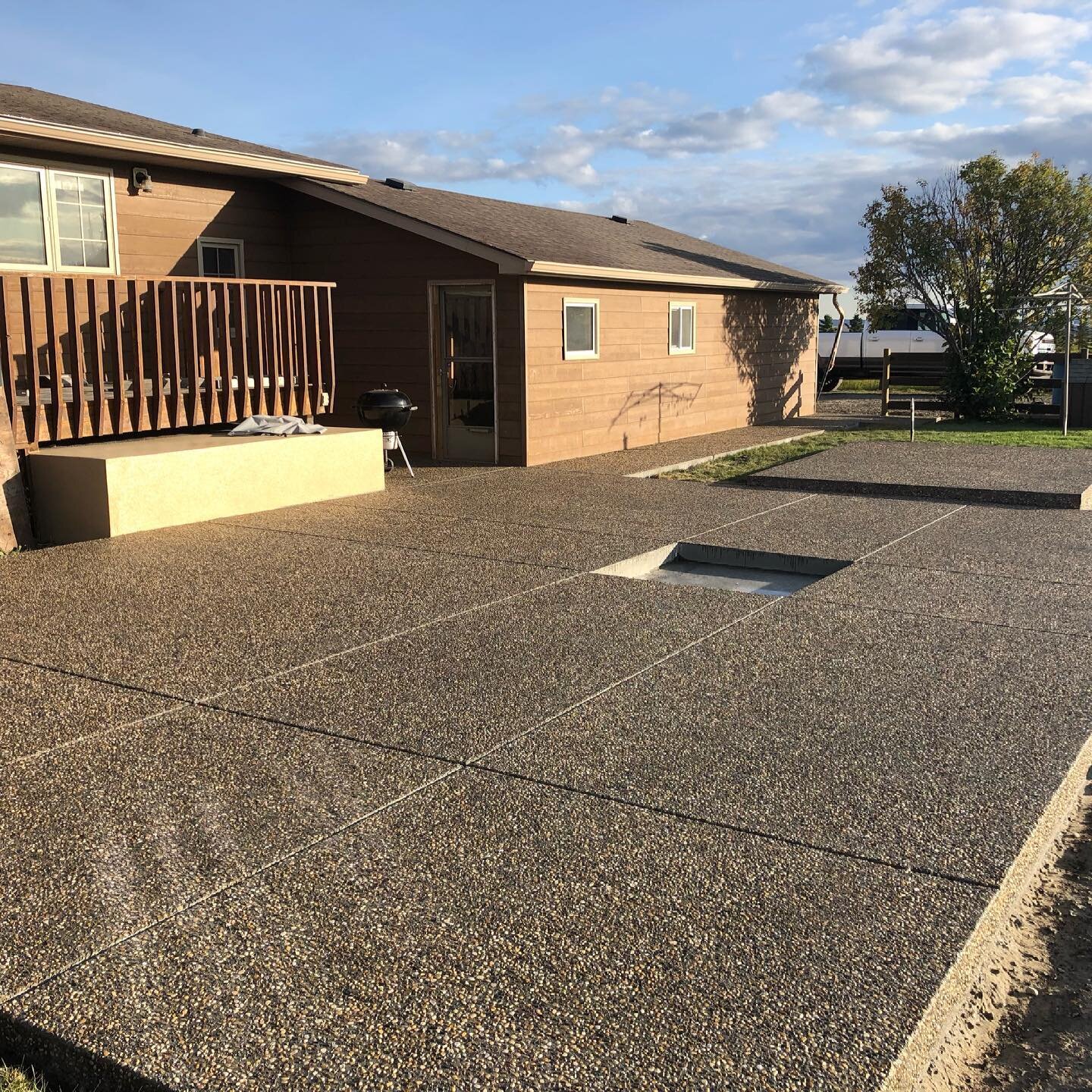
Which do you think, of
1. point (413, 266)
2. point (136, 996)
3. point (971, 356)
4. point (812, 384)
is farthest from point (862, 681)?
point (812, 384)

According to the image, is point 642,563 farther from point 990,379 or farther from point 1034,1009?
point 990,379

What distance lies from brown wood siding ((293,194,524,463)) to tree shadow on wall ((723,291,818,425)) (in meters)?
6.55

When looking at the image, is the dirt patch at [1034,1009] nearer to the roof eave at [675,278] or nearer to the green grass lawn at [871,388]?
the roof eave at [675,278]

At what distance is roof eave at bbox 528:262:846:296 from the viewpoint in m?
13.2

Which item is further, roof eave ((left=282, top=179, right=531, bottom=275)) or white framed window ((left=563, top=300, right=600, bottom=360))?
white framed window ((left=563, top=300, right=600, bottom=360))

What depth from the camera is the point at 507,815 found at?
389 centimetres

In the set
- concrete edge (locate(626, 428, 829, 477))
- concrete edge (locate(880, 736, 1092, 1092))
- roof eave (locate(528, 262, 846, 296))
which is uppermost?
roof eave (locate(528, 262, 846, 296))

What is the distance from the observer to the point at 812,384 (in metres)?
23.3

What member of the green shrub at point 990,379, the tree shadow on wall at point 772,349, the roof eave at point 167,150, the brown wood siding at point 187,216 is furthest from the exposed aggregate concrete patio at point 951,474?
the brown wood siding at point 187,216

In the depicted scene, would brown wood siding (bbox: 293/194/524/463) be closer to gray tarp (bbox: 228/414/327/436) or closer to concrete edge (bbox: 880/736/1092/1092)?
gray tarp (bbox: 228/414/327/436)

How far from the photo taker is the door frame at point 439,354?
13547 mm

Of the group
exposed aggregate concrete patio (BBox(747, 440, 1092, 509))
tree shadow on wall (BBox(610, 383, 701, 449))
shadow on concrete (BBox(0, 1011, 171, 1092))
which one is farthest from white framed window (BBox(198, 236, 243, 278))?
shadow on concrete (BBox(0, 1011, 171, 1092))

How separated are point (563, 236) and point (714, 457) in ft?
12.7

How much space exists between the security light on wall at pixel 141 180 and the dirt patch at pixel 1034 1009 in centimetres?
1110
